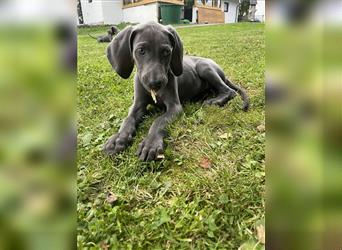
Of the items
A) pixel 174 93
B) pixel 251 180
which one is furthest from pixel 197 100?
pixel 251 180

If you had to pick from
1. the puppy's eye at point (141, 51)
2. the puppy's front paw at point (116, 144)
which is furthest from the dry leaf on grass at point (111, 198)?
the puppy's eye at point (141, 51)

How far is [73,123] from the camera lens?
633 mm

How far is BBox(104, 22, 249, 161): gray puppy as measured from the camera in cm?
303

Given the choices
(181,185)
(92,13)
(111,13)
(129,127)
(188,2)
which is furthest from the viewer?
(188,2)

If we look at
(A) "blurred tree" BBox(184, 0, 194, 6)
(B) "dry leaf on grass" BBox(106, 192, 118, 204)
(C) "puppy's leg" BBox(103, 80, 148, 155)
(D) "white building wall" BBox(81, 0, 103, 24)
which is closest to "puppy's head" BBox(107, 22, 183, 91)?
(C) "puppy's leg" BBox(103, 80, 148, 155)

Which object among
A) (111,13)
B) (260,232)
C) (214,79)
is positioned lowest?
(260,232)

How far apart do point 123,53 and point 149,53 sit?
0.37 metres

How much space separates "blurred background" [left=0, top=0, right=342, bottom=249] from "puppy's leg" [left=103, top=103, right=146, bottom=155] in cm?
236

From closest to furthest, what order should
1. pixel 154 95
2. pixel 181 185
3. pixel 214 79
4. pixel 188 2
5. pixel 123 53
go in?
pixel 181 185, pixel 123 53, pixel 154 95, pixel 214 79, pixel 188 2

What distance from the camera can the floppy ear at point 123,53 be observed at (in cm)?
352

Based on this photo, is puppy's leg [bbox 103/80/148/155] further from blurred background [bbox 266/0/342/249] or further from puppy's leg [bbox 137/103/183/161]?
blurred background [bbox 266/0/342/249]

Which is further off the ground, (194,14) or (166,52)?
(166,52)

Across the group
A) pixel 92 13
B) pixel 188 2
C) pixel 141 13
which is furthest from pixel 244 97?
pixel 188 2

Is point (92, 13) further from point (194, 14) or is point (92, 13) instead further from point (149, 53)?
point (149, 53)
